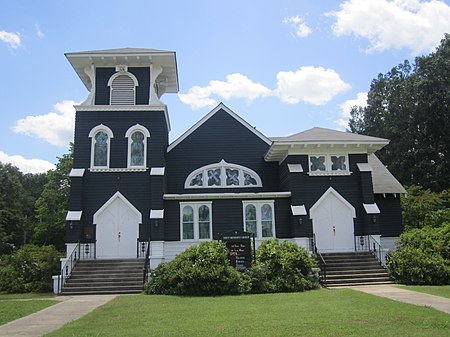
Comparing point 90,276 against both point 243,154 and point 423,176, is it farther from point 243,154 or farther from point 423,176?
point 423,176

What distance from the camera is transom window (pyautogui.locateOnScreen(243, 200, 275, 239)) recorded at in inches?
906

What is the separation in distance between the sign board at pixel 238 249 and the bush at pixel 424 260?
6.09m

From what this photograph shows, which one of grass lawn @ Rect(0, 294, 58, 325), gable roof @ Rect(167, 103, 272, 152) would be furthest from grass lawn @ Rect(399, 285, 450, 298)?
grass lawn @ Rect(0, 294, 58, 325)

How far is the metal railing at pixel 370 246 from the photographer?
20.9 m

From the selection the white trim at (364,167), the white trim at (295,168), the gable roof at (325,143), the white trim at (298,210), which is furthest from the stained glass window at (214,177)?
the white trim at (364,167)

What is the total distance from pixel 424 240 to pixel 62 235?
30218 millimetres

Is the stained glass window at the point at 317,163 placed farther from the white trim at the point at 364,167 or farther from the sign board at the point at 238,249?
the sign board at the point at 238,249

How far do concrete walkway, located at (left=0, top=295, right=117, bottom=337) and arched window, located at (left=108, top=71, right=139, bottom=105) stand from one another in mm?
10797

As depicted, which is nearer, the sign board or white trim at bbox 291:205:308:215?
the sign board

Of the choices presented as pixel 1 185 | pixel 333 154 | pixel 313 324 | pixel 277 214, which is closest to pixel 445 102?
pixel 333 154

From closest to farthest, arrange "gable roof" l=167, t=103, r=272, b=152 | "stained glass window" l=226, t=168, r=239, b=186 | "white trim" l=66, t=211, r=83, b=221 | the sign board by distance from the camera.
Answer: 1. the sign board
2. "white trim" l=66, t=211, r=83, b=221
3. "stained glass window" l=226, t=168, r=239, b=186
4. "gable roof" l=167, t=103, r=272, b=152

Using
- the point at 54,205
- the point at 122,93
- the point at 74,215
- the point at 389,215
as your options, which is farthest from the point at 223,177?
the point at 54,205

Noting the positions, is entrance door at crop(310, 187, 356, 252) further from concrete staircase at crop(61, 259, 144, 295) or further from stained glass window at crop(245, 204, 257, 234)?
concrete staircase at crop(61, 259, 144, 295)

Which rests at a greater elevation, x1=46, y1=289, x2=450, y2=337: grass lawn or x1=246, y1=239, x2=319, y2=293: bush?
x1=246, y1=239, x2=319, y2=293: bush
